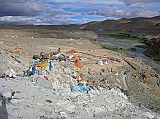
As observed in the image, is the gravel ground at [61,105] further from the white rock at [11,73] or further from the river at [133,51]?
the river at [133,51]

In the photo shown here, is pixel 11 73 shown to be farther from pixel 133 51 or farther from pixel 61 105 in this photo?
pixel 133 51

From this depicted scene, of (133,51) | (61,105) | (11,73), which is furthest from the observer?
(133,51)

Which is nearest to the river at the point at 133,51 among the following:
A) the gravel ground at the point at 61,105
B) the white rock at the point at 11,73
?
the gravel ground at the point at 61,105

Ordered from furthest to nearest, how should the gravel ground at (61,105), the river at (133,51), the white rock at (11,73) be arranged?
the river at (133,51)
the white rock at (11,73)
the gravel ground at (61,105)

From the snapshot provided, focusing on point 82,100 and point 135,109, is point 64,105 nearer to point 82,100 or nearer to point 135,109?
point 82,100

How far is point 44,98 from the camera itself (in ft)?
45.2

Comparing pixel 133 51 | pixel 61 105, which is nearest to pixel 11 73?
pixel 61 105

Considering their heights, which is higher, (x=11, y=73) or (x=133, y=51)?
(x=11, y=73)

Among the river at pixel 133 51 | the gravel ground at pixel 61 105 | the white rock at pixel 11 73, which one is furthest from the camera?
the river at pixel 133 51

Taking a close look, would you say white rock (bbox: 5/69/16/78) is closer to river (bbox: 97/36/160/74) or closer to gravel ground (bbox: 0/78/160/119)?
gravel ground (bbox: 0/78/160/119)

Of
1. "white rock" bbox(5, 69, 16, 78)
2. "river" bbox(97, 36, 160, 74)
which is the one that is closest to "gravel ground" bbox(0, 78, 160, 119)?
"white rock" bbox(5, 69, 16, 78)

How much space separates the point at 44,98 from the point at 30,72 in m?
3.25

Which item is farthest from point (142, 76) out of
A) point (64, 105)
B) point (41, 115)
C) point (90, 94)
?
point (41, 115)

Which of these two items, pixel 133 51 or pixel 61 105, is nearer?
pixel 61 105
